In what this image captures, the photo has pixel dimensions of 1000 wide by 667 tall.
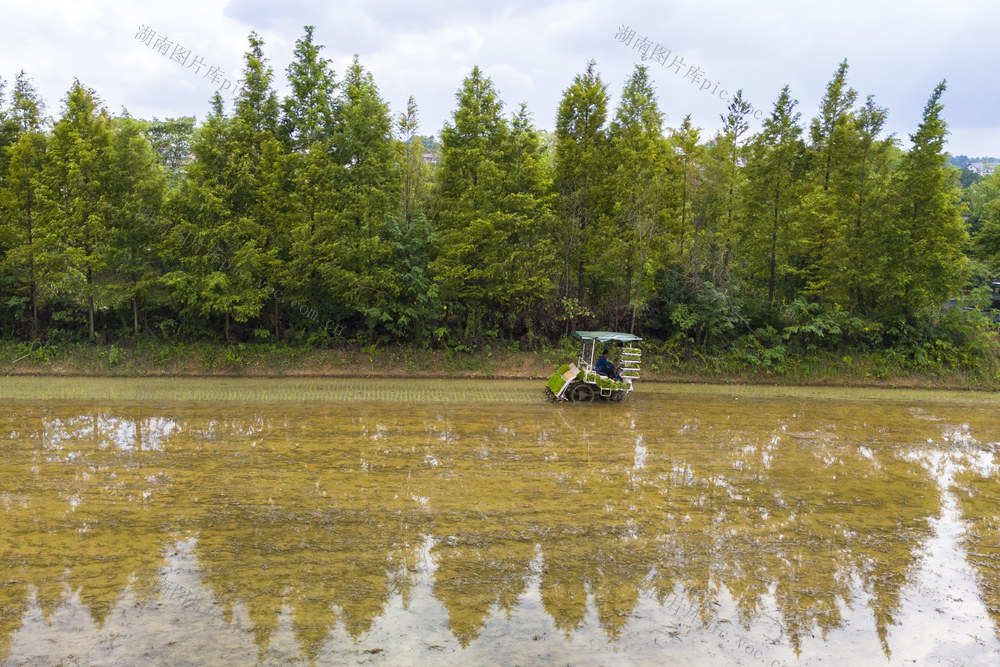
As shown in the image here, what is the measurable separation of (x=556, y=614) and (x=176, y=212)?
59.9 feet

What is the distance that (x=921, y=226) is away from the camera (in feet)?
72.6

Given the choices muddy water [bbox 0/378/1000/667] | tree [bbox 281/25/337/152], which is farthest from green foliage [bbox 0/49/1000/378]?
muddy water [bbox 0/378/1000/667]

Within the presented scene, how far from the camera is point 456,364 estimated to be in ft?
72.9

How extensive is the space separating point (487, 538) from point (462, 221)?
1317 centimetres

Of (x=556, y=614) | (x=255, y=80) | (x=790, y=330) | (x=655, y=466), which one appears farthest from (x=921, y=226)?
(x=255, y=80)

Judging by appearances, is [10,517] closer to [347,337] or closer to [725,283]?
[347,337]

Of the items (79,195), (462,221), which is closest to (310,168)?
(462,221)

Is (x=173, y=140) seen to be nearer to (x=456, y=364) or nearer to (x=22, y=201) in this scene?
(x=22, y=201)

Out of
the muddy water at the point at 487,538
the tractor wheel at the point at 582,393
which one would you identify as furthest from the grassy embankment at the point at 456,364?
the muddy water at the point at 487,538

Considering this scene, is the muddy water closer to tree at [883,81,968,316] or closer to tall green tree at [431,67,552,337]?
tall green tree at [431,67,552,337]

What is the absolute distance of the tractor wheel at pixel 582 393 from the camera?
19.3m

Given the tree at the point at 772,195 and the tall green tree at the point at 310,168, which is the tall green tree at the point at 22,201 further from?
the tree at the point at 772,195

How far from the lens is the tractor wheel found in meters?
19.3

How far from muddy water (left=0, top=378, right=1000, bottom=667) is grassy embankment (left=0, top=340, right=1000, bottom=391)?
3824mm
